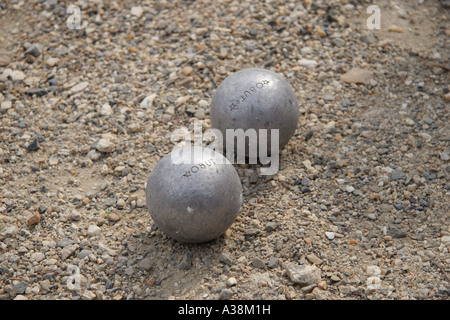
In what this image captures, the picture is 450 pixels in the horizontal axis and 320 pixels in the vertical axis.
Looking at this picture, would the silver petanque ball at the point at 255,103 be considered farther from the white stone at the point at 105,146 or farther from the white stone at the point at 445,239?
the white stone at the point at 445,239

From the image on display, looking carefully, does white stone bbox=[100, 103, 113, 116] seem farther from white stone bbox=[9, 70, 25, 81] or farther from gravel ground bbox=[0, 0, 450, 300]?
white stone bbox=[9, 70, 25, 81]

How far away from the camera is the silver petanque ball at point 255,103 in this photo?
18.5 feet

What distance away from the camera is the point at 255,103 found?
5.62 m

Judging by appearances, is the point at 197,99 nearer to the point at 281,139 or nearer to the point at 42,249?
the point at 281,139

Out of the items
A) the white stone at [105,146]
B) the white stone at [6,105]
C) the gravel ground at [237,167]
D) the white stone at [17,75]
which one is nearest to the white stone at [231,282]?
the gravel ground at [237,167]

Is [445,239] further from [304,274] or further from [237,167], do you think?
[237,167]

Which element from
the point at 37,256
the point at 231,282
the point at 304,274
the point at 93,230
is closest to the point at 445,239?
the point at 304,274

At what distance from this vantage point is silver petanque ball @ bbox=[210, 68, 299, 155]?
563cm

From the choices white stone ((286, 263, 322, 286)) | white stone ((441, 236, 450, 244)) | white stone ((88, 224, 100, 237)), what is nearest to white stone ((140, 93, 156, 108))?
white stone ((88, 224, 100, 237))

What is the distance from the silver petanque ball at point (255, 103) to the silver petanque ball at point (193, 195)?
2.59 ft

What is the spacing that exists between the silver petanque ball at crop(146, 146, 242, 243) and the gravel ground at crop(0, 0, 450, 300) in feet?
1.23

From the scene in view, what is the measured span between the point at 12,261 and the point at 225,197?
2015mm

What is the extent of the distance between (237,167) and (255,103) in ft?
2.71

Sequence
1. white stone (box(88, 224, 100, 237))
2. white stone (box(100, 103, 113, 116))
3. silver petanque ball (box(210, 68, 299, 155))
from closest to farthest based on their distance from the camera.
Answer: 1. white stone (box(88, 224, 100, 237))
2. silver petanque ball (box(210, 68, 299, 155))
3. white stone (box(100, 103, 113, 116))
